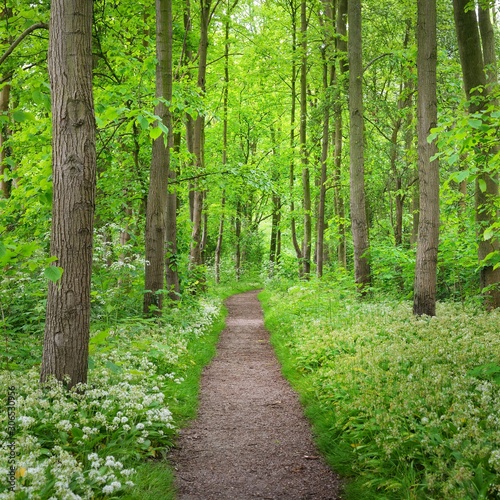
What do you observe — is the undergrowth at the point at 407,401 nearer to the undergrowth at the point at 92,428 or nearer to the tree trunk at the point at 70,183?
the undergrowth at the point at 92,428

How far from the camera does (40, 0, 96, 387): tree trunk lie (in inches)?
193

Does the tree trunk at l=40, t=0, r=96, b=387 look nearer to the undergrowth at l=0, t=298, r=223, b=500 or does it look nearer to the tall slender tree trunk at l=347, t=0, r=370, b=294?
the undergrowth at l=0, t=298, r=223, b=500

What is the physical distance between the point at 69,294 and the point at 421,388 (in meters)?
4.17

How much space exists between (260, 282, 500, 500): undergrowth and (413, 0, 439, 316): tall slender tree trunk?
897mm

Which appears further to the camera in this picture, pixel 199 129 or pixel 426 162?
pixel 199 129

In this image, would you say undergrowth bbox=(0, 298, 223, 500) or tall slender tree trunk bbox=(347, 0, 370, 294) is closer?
undergrowth bbox=(0, 298, 223, 500)

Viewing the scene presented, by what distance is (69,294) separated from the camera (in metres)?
5.07

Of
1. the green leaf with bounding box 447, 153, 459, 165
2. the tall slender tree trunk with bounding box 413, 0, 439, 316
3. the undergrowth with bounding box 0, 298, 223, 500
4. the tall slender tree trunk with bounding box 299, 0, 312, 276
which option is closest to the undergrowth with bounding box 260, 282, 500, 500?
the tall slender tree trunk with bounding box 413, 0, 439, 316

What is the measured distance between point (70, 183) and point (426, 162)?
280 inches

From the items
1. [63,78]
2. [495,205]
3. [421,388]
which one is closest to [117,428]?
[421,388]

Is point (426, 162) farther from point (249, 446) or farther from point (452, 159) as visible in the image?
point (249, 446)

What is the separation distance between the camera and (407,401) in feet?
15.9

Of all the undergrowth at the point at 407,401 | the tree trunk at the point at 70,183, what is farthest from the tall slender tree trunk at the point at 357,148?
the tree trunk at the point at 70,183

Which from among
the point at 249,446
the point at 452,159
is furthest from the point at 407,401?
the point at 452,159
